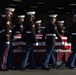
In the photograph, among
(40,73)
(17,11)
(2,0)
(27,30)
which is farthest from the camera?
(17,11)

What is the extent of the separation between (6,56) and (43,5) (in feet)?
48.0

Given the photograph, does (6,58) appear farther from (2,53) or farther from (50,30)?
(50,30)

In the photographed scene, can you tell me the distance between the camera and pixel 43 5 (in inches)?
1039

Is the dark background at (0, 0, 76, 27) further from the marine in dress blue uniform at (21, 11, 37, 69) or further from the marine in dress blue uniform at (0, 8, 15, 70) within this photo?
the marine in dress blue uniform at (0, 8, 15, 70)

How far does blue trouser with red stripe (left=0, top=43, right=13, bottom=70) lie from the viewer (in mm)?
12047

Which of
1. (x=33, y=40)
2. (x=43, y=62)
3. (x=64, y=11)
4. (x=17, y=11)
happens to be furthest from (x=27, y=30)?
Result: (x=64, y=11)

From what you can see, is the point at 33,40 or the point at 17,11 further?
the point at 17,11

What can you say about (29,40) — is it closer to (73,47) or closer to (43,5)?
(73,47)

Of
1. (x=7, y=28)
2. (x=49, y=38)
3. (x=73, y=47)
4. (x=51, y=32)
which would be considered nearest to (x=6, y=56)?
(x=7, y=28)

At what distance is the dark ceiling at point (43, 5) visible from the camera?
2491 cm

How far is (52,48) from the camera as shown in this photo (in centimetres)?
1242

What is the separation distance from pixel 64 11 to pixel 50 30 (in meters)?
16.6

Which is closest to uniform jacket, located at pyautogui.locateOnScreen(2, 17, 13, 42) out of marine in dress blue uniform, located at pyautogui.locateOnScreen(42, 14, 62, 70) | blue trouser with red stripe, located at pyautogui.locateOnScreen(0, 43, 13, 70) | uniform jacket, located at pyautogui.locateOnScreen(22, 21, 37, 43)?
blue trouser with red stripe, located at pyautogui.locateOnScreen(0, 43, 13, 70)

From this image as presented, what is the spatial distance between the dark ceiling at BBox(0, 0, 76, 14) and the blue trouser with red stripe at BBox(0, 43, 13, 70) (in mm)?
12106
